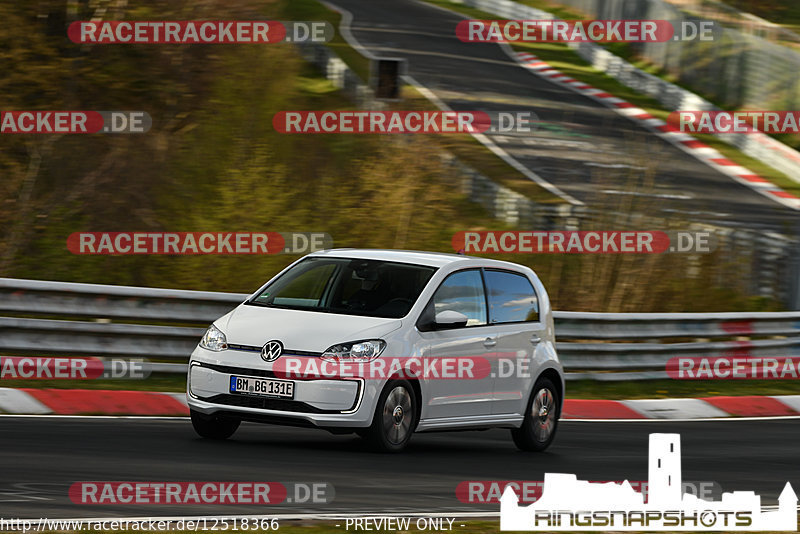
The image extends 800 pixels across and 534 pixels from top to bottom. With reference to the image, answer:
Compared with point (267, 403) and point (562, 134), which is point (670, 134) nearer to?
point (562, 134)

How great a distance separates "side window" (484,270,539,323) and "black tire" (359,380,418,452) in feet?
4.63

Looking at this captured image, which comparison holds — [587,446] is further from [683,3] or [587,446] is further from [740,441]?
[683,3]

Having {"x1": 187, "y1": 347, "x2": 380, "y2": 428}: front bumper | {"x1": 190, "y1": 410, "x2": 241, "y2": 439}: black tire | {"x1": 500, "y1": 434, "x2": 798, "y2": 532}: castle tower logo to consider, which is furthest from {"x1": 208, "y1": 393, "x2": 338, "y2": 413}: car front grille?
{"x1": 500, "y1": 434, "x2": 798, "y2": 532}: castle tower logo

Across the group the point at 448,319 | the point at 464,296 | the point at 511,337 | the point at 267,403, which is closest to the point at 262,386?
the point at 267,403

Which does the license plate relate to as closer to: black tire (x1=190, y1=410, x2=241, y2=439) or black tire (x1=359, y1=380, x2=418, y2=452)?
black tire (x1=190, y1=410, x2=241, y2=439)

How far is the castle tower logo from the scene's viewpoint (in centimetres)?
784

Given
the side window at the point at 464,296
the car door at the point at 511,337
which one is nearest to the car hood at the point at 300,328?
the side window at the point at 464,296

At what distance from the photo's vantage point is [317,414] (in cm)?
1042

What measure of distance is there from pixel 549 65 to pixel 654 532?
33.1 metres

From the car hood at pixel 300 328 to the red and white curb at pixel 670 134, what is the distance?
1976cm

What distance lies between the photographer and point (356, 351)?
10.5 m

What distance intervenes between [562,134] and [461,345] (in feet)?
70.8

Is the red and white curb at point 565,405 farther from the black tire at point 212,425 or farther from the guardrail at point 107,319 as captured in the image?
the black tire at point 212,425

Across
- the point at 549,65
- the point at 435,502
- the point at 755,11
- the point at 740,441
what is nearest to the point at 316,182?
the point at 740,441
